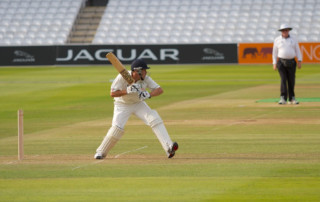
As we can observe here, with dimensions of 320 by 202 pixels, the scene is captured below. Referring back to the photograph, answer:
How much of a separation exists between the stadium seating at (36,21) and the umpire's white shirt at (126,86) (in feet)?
122

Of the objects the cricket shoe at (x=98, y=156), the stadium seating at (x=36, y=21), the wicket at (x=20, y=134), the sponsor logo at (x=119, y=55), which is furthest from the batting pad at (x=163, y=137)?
the stadium seating at (x=36, y=21)

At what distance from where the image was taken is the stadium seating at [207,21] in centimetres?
4669

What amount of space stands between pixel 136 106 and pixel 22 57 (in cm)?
3488

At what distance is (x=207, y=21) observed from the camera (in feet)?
158

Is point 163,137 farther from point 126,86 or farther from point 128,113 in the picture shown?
point 126,86

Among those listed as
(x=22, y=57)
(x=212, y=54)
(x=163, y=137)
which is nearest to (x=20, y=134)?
(x=163, y=137)

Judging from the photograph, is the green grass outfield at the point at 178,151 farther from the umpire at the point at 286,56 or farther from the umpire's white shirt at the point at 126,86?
the umpire's white shirt at the point at 126,86

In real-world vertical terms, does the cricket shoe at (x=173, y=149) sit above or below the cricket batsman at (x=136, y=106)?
below

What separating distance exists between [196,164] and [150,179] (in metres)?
1.36

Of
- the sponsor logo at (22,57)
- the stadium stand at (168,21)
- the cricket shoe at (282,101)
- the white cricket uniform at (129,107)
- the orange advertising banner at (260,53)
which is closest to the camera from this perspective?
the white cricket uniform at (129,107)

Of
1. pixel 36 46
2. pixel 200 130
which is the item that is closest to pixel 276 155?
pixel 200 130

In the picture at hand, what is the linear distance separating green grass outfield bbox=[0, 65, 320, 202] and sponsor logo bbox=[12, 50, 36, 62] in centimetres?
1813

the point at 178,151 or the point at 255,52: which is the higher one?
the point at 178,151

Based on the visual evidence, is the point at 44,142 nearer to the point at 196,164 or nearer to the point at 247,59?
the point at 196,164
